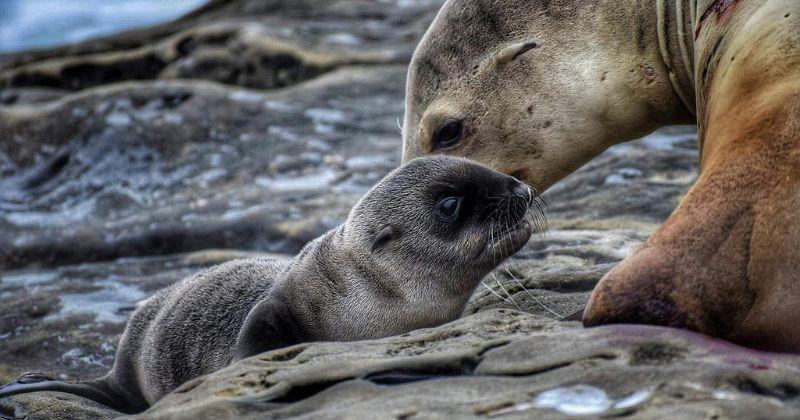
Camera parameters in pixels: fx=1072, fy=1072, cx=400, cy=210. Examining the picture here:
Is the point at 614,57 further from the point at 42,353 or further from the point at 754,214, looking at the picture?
the point at 42,353

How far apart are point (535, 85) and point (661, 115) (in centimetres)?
62

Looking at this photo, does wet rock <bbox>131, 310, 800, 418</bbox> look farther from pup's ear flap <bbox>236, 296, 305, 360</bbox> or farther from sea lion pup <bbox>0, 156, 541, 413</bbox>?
sea lion pup <bbox>0, 156, 541, 413</bbox>

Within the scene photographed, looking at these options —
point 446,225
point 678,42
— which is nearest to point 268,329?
point 446,225

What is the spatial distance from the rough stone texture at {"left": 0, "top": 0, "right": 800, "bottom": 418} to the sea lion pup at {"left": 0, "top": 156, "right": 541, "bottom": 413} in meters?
0.27

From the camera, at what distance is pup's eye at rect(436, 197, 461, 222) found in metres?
4.79

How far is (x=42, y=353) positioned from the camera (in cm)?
586

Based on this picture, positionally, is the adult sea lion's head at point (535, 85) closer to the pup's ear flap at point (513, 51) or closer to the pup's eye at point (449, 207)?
the pup's ear flap at point (513, 51)

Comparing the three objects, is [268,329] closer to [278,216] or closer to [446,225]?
[446,225]

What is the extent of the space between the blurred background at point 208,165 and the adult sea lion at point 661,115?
74cm

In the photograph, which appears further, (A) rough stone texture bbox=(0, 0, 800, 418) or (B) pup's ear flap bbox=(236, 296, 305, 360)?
(B) pup's ear flap bbox=(236, 296, 305, 360)

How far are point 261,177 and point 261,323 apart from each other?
17.1ft

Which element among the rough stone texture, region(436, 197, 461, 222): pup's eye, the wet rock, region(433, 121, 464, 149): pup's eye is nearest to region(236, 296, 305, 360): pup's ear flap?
the rough stone texture

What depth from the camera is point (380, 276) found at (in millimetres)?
4781

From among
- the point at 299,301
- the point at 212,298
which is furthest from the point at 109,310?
the point at 299,301
